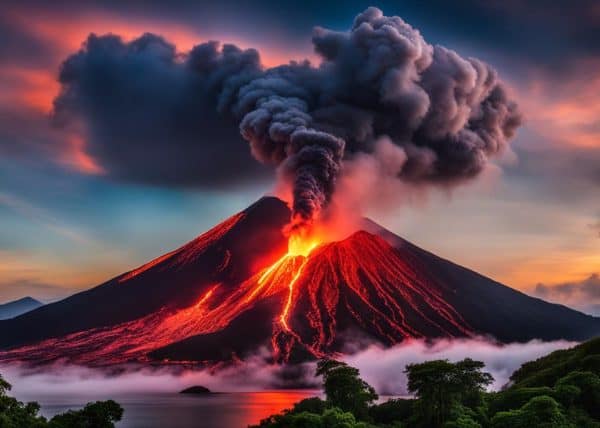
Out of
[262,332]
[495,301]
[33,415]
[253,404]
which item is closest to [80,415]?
[33,415]

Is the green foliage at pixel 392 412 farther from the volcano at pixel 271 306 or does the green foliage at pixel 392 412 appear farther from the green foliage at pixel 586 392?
the volcano at pixel 271 306

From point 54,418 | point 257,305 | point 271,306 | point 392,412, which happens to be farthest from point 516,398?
point 257,305

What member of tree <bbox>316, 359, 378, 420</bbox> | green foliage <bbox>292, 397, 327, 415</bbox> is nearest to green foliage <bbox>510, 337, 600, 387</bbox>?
tree <bbox>316, 359, 378, 420</bbox>

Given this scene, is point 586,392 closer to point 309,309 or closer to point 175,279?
point 309,309

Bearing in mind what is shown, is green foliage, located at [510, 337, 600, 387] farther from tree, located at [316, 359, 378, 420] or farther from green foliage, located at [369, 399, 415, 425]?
tree, located at [316, 359, 378, 420]

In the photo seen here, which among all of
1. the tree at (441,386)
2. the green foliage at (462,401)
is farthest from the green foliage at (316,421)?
the tree at (441,386)
